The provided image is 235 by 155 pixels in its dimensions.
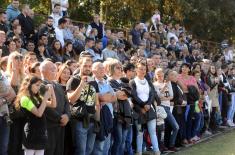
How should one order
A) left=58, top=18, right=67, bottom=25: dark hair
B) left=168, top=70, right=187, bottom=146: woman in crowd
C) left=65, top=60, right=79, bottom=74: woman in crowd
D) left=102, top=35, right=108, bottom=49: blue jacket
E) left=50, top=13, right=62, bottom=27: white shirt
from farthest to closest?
left=102, top=35, right=108, bottom=49: blue jacket → left=50, top=13, right=62, bottom=27: white shirt → left=58, top=18, right=67, bottom=25: dark hair → left=168, top=70, right=187, bottom=146: woman in crowd → left=65, top=60, right=79, bottom=74: woman in crowd

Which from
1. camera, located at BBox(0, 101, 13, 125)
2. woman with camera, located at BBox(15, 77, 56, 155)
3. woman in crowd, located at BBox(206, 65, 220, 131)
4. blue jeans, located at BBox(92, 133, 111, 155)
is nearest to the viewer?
woman with camera, located at BBox(15, 77, 56, 155)

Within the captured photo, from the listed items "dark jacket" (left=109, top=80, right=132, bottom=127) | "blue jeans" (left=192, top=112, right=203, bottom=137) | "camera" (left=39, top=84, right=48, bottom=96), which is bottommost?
"blue jeans" (left=192, top=112, right=203, bottom=137)

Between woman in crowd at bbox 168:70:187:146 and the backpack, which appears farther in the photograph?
the backpack

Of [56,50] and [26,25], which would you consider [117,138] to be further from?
[26,25]

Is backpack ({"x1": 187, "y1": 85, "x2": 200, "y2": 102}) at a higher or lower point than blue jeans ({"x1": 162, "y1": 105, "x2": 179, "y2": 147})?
higher

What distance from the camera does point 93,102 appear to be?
762 cm

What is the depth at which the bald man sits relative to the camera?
696 cm

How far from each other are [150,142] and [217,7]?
23.0m

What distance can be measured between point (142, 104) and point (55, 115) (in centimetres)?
278

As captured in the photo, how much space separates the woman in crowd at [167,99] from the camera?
34.7 ft

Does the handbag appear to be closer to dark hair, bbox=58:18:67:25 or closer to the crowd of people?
the crowd of people

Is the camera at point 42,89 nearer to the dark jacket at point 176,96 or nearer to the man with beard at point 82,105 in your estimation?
the man with beard at point 82,105

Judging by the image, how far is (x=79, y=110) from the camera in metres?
7.49

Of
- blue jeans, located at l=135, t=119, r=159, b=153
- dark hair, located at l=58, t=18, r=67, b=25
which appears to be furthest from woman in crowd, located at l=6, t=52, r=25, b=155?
dark hair, located at l=58, t=18, r=67, b=25
